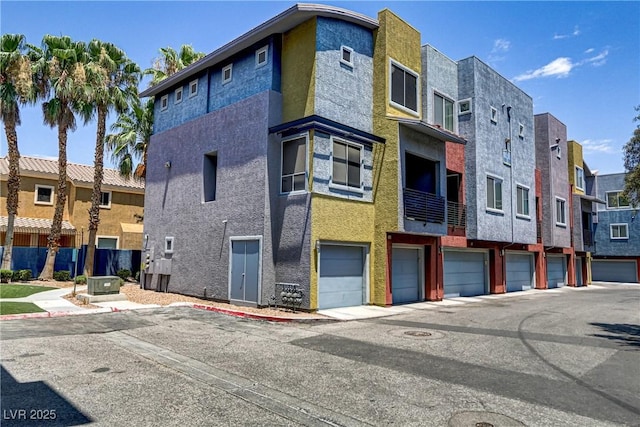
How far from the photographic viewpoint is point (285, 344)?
10.1 m

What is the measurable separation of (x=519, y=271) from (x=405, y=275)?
13803 millimetres

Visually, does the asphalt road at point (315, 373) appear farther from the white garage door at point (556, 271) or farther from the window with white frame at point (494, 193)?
the white garage door at point (556, 271)

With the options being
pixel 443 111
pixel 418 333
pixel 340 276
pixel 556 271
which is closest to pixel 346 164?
pixel 340 276

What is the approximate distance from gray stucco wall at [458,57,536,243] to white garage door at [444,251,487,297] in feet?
5.05

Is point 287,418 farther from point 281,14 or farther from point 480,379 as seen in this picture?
point 281,14

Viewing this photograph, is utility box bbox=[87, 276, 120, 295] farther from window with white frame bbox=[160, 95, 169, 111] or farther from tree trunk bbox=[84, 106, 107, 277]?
window with white frame bbox=[160, 95, 169, 111]

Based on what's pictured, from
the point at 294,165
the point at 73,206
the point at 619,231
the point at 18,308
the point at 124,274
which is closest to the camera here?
the point at 18,308

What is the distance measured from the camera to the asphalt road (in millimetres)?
5625

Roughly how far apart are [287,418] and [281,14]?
48.9 ft

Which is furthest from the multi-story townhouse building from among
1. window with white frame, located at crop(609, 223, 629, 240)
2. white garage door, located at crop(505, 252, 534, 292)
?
white garage door, located at crop(505, 252, 534, 292)

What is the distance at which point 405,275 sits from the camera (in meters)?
19.1

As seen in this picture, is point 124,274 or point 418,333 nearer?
point 418,333

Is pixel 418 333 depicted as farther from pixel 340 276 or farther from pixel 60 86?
pixel 60 86

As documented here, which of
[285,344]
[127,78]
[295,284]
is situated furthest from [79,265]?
[285,344]
